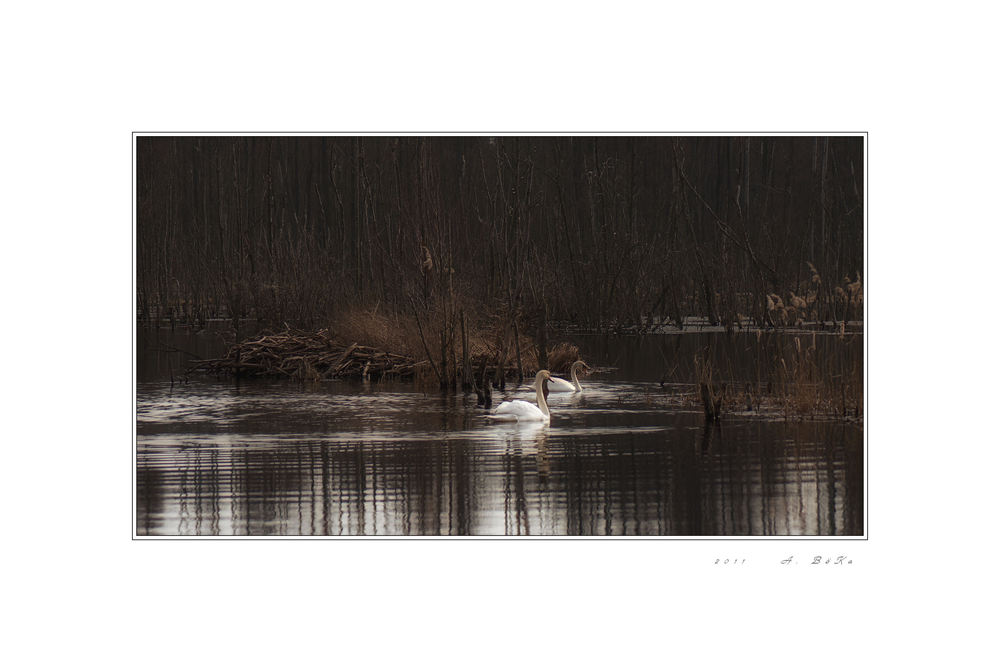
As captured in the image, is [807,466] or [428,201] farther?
[428,201]

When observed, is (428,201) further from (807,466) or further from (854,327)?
(854,327)

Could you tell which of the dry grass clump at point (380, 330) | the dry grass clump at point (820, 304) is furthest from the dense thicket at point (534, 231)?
the dry grass clump at point (380, 330)

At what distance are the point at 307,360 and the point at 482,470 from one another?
361 inches

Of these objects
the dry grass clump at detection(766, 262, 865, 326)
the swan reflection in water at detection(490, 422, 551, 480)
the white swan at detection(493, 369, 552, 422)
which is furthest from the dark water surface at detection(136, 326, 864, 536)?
the dry grass clump at detection(766, 262, 865, 326)

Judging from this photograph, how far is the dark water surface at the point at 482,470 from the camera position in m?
9.34

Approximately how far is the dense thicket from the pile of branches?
691 mm

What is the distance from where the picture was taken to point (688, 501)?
389 inches

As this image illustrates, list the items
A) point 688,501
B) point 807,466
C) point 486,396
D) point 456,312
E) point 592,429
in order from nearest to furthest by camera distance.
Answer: point 688,501, point 807,466, point 592,429, point 486,396, point 456,312

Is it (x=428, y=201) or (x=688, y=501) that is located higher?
(x=428, y=201)

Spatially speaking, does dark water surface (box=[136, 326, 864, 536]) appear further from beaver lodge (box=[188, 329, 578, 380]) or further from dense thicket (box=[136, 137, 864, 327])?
dense thicket (box=[136, 137, 864, 327])

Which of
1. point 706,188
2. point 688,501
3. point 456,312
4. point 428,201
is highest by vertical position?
point 706,188

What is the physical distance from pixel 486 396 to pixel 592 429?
2743mm

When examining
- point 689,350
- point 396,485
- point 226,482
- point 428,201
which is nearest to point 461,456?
point 396,485

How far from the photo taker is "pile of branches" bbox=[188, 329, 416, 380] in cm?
1980
